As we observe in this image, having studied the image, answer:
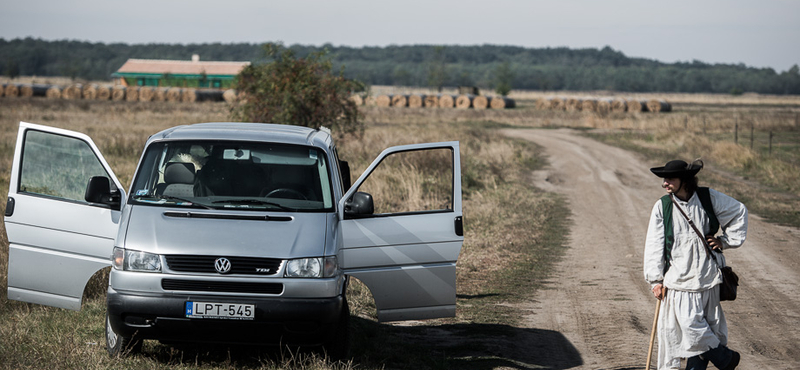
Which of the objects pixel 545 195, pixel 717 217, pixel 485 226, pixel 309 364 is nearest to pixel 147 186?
pixel 309 364

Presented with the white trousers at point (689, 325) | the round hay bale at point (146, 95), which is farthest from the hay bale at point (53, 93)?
the white trousers at point (689, 325)

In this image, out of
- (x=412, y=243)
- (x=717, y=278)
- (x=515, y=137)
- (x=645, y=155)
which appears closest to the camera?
(x=717, y=278)

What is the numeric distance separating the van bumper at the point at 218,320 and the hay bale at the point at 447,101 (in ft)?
208

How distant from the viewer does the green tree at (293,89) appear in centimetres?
1972

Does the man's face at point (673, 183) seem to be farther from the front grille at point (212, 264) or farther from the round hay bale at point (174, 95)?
the round hay bale at point (174, 95)

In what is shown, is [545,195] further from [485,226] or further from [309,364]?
[309,364]

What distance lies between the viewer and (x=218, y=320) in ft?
17.5

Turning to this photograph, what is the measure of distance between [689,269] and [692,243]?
0.18 m

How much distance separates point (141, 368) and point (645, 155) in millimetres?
25089

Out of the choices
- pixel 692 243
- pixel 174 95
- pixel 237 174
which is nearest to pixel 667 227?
pixel 692 243

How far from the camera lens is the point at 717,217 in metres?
5.36

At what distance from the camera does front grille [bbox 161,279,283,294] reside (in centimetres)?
537

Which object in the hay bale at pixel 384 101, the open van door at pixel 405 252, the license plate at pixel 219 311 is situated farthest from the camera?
the hay bale at pixel 384 101

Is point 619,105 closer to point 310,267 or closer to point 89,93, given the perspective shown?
point 89,93
